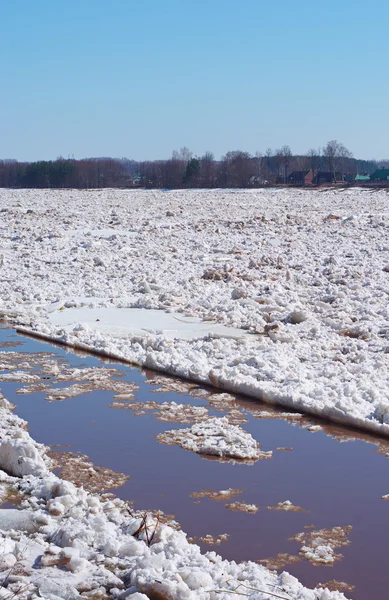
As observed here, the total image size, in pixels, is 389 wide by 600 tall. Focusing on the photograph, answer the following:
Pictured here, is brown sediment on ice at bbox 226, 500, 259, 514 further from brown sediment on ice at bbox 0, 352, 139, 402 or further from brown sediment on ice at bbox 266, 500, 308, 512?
brown sediment on ice at bbox 0, 352, 139, 402

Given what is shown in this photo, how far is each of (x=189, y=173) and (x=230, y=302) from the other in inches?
2577

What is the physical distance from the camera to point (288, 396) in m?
7.27

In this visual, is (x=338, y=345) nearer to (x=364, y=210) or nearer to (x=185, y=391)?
(x=185, y=391)

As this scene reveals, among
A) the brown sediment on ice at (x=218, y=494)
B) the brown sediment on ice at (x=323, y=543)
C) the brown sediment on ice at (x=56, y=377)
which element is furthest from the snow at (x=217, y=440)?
the brown sediment on ice at (x=323, y=543)

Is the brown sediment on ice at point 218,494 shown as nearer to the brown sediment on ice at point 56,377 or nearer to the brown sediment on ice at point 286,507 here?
the brown sediment on ice at point 286,507

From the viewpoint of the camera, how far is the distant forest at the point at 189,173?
76375 mm

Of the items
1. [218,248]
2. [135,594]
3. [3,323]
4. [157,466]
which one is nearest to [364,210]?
[218,248]

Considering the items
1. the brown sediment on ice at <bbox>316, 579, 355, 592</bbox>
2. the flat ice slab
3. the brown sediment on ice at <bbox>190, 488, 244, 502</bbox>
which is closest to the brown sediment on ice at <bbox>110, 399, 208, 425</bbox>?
the brown sediment on ice at <bbox>190, 488, 244, 502</bbox>

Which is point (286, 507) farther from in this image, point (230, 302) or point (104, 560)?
point (230, 302)

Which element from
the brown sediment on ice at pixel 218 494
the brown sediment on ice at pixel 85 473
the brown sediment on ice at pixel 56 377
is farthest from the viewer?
the brown sediment on ice at pixel 56 377

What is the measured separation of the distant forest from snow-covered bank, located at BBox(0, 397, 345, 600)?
6682 cm

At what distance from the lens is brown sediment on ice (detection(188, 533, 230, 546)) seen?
4.62m

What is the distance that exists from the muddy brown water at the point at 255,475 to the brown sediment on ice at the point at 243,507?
5 cm

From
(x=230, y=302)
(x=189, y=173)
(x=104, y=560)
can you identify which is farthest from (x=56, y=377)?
(x=189, y=173)
